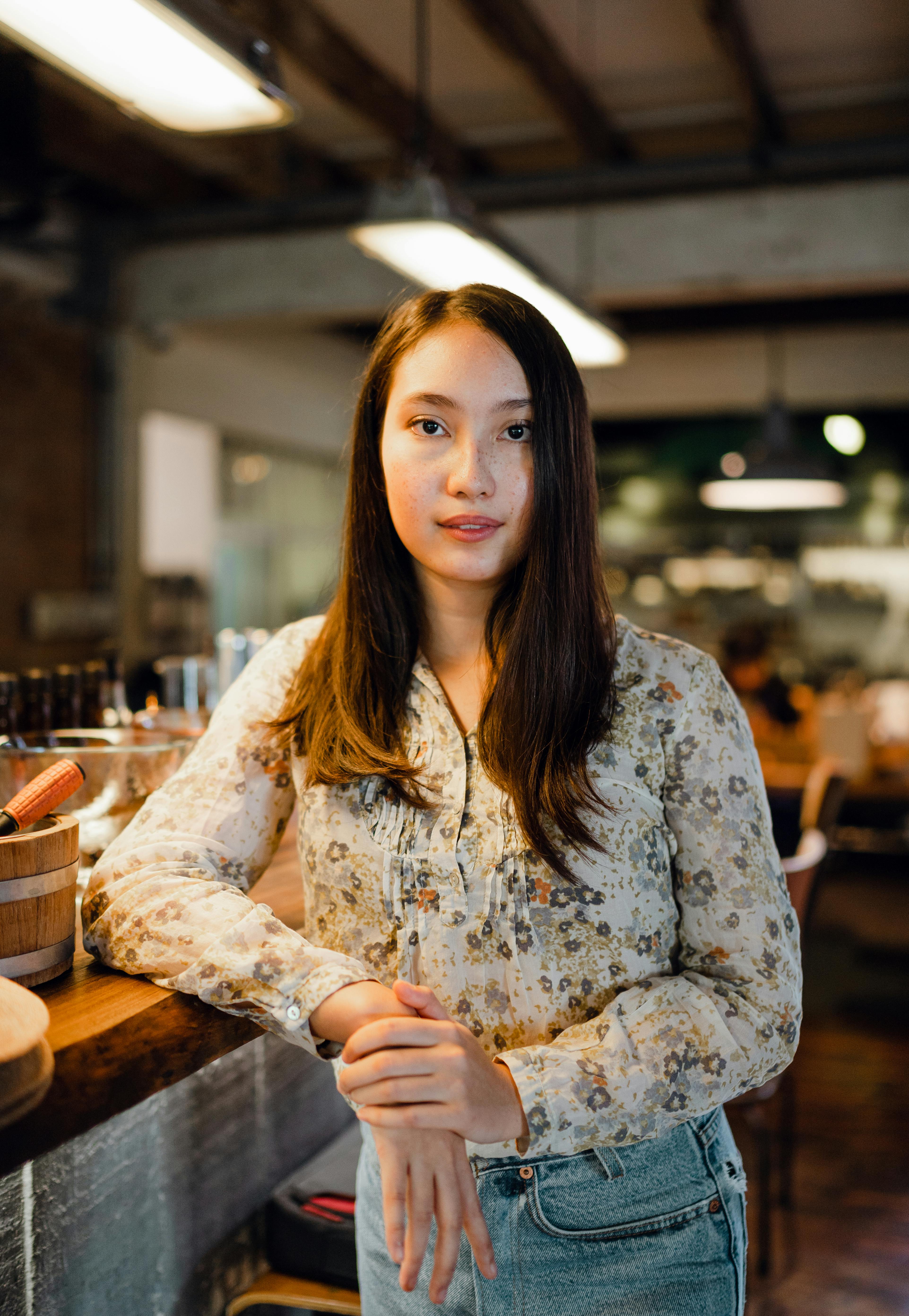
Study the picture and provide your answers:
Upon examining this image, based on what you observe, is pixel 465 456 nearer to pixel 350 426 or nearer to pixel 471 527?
pixel 471 527

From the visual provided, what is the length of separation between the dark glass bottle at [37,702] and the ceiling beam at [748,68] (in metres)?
3.10

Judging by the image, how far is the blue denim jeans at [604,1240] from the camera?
3.68ft

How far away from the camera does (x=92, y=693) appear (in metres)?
2.04

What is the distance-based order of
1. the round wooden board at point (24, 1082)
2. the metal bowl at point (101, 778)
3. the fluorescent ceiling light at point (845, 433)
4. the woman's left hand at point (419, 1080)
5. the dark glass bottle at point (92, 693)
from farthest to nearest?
the fluorescent ceiling light at point (845, 433), the dark glass bottle at point (92, 693), the metal bowl at point (101, 778), the woman's left hand at point (419, 1080), the round wooden board at point (24, 1082)

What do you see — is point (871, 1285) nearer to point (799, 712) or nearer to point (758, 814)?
point (758, 814)

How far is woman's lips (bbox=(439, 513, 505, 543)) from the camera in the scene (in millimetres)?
1171

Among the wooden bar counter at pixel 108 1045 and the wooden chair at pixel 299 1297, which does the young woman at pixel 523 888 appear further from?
the wooden chair at pixel 299 1297

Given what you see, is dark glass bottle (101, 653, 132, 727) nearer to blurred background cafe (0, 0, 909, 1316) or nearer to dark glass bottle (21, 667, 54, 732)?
blurred background cafe (0, 0, 909, 1316)

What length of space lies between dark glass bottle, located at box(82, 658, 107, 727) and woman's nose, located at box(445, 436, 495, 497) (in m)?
1.07

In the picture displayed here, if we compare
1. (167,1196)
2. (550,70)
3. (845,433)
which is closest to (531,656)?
(167,1196)

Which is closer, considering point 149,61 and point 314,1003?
point 314,1003

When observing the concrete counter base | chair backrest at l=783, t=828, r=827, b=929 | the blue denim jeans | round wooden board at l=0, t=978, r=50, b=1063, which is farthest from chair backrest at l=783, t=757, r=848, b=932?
round wooden board at l=0, t=978, r=50, b=1063

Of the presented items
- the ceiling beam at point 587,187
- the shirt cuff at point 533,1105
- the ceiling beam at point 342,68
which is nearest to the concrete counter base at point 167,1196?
the shirt cuff at point 533,1105

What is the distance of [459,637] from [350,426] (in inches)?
11.2
